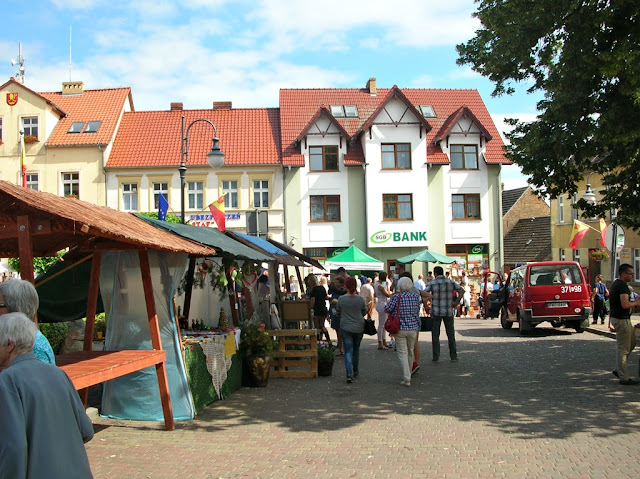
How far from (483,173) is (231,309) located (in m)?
27.7

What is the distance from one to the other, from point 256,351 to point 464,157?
1121 inches

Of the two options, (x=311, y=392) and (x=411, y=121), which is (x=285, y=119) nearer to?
(x=411, y=121)

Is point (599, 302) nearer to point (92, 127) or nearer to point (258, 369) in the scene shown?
point (258, 369)

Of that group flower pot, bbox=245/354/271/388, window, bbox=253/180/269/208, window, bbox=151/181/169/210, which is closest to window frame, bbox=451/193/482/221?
window, bbox=253/180/269/208

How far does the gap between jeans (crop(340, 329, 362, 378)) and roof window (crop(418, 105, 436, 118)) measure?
2981 centimetres

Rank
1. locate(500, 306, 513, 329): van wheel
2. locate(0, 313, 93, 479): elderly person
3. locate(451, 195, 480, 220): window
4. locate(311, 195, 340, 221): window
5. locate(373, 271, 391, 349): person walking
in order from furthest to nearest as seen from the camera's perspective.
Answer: locate(451, 195, 480, 220): window → locate(311, 195, 340, 221): window → locate(500, 306, 513, 329): van wheel → locate(373, 271, 391, 349): person walking → locate(0, 313, 93, 479): elderly person

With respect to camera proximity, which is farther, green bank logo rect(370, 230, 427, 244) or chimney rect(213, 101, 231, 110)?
chimney rect(213, 101, 231, 110)

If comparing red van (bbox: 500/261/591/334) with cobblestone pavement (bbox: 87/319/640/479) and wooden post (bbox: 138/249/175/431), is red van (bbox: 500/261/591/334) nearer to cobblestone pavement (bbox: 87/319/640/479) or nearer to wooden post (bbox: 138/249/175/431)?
cobblestone pavement (bbox: 87/319/640/479)

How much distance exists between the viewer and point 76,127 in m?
36.9

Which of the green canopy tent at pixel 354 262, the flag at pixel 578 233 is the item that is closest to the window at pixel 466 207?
the flag at pixel 578 233

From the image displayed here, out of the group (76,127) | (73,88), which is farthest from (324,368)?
(73,88)

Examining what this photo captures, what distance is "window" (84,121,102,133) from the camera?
3688cm

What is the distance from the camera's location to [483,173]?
1492 inches

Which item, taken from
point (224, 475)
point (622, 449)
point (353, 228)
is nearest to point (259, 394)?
point (224, 475)
